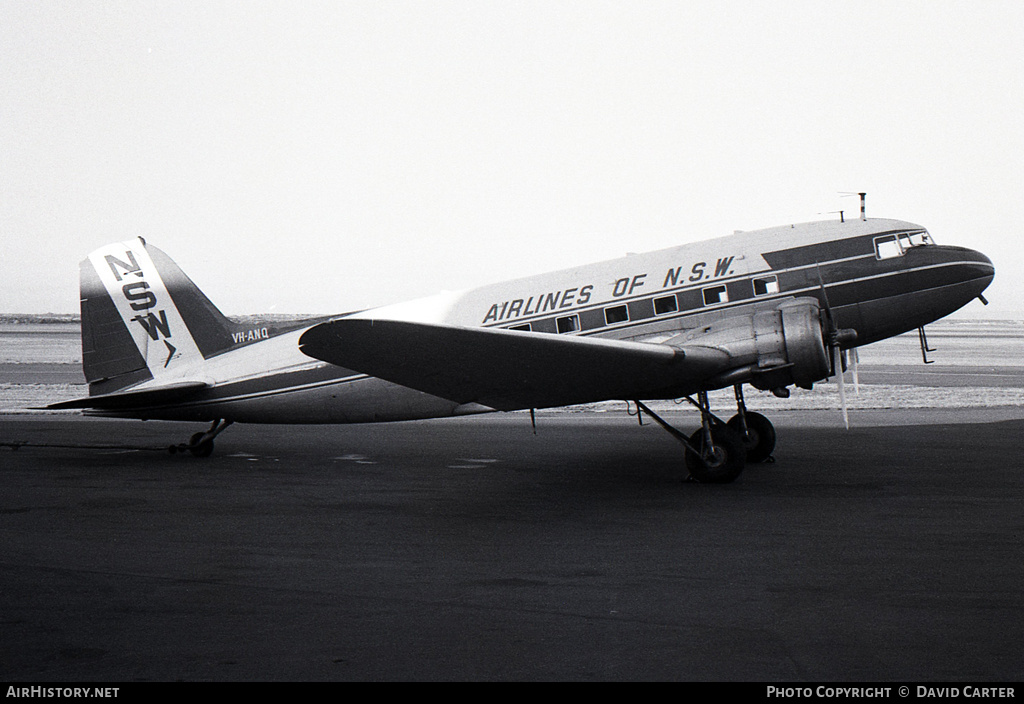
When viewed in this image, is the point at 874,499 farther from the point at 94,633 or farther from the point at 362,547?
the point at 94,633

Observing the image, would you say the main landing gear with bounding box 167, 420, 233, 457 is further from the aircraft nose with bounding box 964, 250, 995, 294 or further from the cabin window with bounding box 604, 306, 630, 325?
the aircraft nose with bounding box 964, 250, 995, 294

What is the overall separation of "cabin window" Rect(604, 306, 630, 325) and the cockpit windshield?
4036 mm

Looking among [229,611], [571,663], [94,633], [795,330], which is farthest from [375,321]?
[795,330]

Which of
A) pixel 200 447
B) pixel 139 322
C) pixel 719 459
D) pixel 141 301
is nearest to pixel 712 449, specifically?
pixel 719 459

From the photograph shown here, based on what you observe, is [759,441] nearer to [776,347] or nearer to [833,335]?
[833,335]

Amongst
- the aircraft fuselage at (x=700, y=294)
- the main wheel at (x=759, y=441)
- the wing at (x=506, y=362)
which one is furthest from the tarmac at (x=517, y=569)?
the wing at (x=506, y=362)

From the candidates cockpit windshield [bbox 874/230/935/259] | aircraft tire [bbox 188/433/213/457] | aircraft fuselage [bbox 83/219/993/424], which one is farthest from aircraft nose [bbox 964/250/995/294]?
aircraft tire [bbox 188/433/213/457]

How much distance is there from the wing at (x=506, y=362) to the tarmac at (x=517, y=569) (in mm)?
1446

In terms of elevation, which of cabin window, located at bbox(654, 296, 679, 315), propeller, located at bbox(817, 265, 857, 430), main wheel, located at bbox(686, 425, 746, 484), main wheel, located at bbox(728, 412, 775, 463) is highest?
cabin window, located at bbox(654, 296, 679, 315)

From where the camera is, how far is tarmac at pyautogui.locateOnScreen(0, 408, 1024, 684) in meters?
5.05

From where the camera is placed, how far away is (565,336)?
998 cm

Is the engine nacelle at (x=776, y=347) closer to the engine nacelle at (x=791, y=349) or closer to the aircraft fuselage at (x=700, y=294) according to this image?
the engine nacelle at (x=791, y=349)

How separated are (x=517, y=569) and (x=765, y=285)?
23.8 feet

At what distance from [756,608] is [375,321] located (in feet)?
15.6
